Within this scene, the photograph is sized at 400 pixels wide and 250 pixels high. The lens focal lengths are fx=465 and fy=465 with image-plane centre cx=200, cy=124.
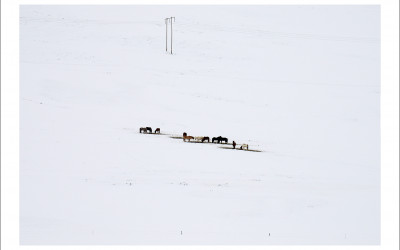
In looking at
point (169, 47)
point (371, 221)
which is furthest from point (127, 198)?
point (169, 47)

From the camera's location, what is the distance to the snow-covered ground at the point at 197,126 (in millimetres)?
15031

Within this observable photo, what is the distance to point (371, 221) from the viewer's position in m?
16.2

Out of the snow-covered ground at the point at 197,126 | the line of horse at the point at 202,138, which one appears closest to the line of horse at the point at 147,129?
the snow-covered ground at the point at 197,126

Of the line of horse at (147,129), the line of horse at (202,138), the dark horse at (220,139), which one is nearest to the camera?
the line of horse at (202,138)

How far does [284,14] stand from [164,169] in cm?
5109

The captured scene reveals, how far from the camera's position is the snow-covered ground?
1503 centimetres

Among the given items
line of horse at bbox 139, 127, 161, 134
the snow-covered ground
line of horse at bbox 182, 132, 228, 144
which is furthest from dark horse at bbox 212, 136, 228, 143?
line of horse at bbox 139, 127, 161, 134

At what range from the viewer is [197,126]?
1132 inches

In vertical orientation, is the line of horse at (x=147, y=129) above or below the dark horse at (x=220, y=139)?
above

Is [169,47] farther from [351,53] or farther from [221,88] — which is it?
[351,53]

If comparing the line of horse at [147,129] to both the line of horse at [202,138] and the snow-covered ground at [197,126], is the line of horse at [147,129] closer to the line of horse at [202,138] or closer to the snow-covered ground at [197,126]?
the snow-covered ground at [197,126]

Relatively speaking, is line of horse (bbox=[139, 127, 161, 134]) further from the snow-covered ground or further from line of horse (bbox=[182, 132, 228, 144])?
line of horse (bbox=[182, 132, 228, 144])

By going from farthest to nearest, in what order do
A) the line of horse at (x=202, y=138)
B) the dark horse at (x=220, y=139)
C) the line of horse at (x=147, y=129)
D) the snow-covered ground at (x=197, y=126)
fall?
the line of horse at (x=147, y=129) → the dark horse at (x=220, y=139) → the line of horse at (x=202, y=138) → the snow-covered ground at (x=197, y=126)

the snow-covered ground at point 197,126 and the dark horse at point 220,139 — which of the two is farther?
the dark horse at point 220,139
